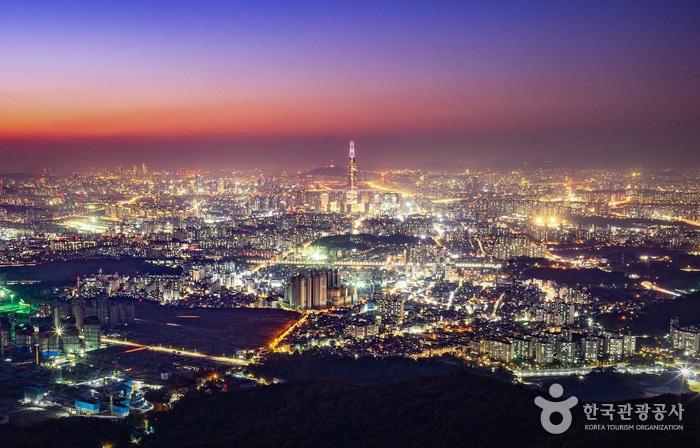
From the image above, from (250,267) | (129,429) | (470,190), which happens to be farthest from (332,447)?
(470,190)

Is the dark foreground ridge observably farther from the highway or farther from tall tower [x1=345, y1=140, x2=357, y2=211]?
tall tower [x1=345, y1=140, x2=357, y2=211]

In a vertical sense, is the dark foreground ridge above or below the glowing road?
above

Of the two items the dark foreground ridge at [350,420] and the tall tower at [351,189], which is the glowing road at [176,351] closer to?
the dark foreground ridge at [350,420]

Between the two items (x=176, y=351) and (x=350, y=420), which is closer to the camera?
(x=350, y=420)

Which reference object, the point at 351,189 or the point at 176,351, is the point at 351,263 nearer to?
the point at 176,351

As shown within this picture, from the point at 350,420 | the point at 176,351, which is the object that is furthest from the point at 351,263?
the point at 350,420

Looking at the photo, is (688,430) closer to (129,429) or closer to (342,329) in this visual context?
(129,429)

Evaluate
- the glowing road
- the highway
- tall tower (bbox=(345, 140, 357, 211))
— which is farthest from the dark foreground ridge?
tall tower (bbox=(345, 140, 357, 211))

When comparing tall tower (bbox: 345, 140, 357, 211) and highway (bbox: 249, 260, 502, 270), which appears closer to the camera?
highway (bbox: 249, 260, 502, 270)

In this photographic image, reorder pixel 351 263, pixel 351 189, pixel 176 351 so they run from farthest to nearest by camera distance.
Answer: pixel 351 189 < pixel 351 263 < pixel 176 351
